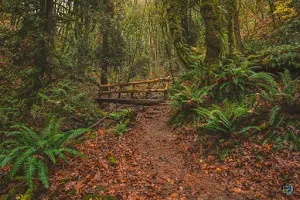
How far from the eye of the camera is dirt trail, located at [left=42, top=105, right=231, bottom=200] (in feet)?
15.0

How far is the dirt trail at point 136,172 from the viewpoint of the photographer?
456 cm

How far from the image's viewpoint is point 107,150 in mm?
7012

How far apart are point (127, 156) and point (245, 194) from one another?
11.7 feet

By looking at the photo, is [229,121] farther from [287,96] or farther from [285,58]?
[285,58]

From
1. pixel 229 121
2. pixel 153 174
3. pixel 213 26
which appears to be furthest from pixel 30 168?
pixel 213 26

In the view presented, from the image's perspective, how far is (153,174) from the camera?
5.30 metres

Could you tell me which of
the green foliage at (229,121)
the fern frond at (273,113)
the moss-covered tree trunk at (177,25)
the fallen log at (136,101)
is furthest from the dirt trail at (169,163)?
the moss-covered tree trunk at (177,25)

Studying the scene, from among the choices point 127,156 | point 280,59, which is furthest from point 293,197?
point 280,59

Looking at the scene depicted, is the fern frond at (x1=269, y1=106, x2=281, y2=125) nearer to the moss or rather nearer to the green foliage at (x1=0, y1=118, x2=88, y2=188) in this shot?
the green foliage at (x1=0, y1=118, x2=88, y2=188)

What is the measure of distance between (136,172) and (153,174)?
1.64 feet

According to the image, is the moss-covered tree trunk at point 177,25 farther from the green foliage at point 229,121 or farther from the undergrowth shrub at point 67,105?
the green foliage at point 229,121

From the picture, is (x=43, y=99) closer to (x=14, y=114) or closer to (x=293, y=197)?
(x=14, y=114)

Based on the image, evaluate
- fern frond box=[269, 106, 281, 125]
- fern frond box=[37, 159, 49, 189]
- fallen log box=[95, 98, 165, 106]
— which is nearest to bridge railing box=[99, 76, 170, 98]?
fallen log box=[95, 98, 165, 106]

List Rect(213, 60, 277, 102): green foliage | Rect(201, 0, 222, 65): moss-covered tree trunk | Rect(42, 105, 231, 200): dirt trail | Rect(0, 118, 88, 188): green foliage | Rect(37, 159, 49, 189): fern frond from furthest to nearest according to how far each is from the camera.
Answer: Rect(201, 0, 222, 65): moss-covered tree trunk
Rect(213, 60, 277, 102): green foliage
Rect(0, 118, 88, 188): green foliage
Rect(37, 159, 49, 189): fern frond
Rect(42, 105, 231, 200): dirt trail
